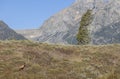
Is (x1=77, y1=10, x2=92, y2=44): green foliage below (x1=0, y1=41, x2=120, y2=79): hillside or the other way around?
the other way around

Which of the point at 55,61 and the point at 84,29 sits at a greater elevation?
the point at 84,29

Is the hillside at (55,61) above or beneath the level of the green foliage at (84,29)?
beneath

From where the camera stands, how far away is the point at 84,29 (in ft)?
338

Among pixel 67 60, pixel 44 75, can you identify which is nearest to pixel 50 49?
pixel 67 60

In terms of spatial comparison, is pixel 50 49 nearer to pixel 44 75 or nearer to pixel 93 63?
pixel 93 63

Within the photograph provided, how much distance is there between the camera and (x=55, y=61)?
4709 centimetres

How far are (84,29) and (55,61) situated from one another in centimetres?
5683

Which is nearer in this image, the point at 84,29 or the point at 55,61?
the point at 55,61

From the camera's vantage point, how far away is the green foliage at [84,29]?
100 metres

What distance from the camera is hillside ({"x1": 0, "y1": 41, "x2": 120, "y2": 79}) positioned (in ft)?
128

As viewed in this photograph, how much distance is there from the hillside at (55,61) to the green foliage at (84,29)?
3975 centimetres

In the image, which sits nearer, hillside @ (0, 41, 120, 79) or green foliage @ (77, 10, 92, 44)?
hillside @ (0, 41, 120, 79)

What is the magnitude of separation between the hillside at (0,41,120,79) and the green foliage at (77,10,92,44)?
3975 cm

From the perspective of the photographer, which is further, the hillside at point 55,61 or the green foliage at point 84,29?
the green foliage at point 84,29
